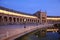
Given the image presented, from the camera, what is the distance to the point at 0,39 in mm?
11883

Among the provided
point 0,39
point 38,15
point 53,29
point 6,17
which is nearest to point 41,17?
point 38,15

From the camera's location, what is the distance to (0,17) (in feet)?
186

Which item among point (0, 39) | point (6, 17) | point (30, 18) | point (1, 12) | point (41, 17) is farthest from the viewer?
point (41, 17)

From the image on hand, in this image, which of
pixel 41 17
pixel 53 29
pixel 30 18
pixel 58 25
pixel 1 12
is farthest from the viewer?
pixel 41 17

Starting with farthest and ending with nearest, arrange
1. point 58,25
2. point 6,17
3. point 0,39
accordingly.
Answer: point 58,25 → point 6,17 → point 0,39

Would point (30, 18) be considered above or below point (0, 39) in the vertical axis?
below

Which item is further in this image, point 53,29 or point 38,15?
point 38,15

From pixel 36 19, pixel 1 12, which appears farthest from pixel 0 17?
pixel 36 19

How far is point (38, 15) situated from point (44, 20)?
627 centimetres

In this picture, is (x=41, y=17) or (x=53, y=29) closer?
(x=53, y=29)

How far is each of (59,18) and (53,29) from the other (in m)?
36.9

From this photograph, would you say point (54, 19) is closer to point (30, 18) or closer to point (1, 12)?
point (30, 18)

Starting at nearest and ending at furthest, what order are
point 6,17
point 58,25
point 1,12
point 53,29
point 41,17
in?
point 1,12
point 6,17
point 58,25
point 53,29
point 41,17

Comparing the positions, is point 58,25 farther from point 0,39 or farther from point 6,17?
point 0,39
